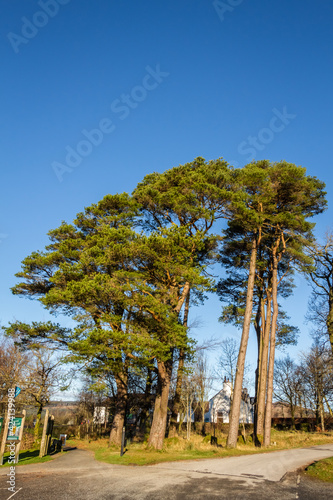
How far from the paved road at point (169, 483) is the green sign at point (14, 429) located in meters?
1.33

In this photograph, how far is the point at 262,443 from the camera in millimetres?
18828

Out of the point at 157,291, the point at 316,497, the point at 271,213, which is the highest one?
the point at 271,213

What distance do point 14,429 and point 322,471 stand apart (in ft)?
33.6

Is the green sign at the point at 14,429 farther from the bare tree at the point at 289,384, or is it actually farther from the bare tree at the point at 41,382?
the bare tree at the point at 289,384

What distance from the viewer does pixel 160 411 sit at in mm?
15961

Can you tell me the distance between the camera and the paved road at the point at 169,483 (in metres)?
7.07

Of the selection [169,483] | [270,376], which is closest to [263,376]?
[270,376]

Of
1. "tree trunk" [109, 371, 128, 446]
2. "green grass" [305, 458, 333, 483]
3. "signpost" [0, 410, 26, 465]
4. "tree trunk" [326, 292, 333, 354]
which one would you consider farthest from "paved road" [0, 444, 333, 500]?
"tree trunk" [326, 292, 333, 354]

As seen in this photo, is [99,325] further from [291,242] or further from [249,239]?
[291,242]

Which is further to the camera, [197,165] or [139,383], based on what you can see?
[139,383]

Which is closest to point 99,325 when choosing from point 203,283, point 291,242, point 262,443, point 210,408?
point 203,283

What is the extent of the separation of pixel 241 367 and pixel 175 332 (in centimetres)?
499

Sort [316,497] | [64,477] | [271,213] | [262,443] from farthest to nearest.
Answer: [271,213] → [262,443] → [64,477] → [316,497]

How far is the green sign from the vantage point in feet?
40.1
